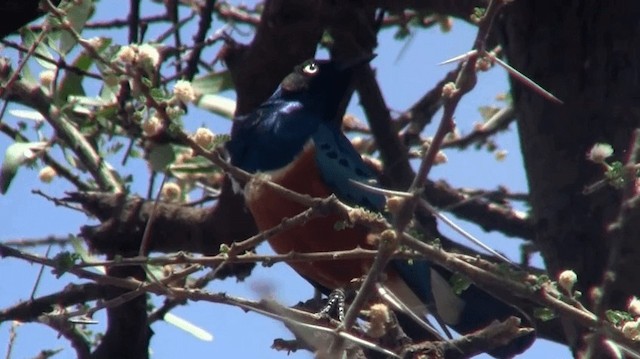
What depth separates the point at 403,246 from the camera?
1871mm

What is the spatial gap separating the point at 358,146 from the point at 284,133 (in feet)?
2.37

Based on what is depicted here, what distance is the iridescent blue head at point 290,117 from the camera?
3908 mm

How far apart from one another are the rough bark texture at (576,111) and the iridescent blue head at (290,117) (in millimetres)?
762

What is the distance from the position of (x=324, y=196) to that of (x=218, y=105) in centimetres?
46

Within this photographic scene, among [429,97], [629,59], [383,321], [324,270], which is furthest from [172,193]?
[383,321]

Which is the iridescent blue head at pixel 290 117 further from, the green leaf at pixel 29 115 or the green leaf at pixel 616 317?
the green leaf at pixel 616 317

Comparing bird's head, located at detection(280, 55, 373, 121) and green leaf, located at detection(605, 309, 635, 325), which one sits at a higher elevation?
bird's head, located at detection(280, 55, 373, 121)

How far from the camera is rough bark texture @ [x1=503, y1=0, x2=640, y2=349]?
3.09 meters

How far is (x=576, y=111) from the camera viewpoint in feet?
10.5

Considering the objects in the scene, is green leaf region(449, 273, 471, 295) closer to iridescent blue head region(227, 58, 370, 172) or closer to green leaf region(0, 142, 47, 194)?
green leaf region(0, 142, 47, 194)

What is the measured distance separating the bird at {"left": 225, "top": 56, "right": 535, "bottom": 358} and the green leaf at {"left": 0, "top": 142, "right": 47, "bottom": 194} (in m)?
0.69

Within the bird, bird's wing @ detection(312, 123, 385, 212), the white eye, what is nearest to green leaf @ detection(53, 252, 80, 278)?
the bird

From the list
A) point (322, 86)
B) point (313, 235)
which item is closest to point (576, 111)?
point (313, 235)

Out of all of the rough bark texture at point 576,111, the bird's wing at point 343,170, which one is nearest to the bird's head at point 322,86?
the bird's wing at point 343,170
